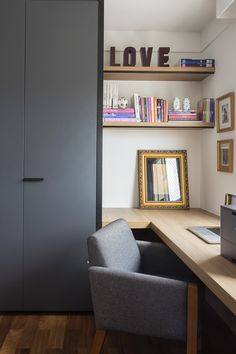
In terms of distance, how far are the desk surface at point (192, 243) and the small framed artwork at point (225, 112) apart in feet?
2.29

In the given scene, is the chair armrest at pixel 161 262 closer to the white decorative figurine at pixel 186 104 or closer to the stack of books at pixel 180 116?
the stack of books at pixel 180 116

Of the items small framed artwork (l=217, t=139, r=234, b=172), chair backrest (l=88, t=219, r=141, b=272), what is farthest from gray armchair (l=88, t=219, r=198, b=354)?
small framed artwork (l=217, t=139, r=234, b=172)

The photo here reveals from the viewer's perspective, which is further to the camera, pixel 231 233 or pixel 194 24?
pixel 194 24

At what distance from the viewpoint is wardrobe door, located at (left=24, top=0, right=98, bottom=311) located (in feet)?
8.22

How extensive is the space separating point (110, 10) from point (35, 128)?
1.13m

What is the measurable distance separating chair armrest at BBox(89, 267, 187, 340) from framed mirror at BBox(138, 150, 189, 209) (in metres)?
1.43

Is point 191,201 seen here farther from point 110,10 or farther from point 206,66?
point 110,10

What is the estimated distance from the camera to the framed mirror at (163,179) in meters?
3.06

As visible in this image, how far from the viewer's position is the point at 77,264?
8.41ft

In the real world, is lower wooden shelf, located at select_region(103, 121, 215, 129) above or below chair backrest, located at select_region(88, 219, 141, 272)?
above

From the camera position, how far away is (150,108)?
289 cm

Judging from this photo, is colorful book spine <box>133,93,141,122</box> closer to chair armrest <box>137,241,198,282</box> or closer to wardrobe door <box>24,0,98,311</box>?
wardrobe door <box>24,0,98,311</box>

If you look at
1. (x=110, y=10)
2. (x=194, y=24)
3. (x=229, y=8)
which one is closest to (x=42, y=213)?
(x=110, y=10)

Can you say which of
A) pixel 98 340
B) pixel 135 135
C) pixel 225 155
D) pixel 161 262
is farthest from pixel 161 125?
pixel 98 340
